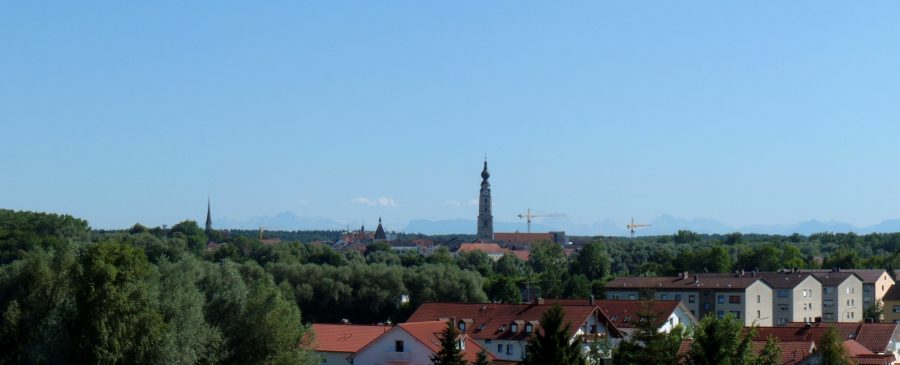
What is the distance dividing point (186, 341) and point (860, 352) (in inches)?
1056

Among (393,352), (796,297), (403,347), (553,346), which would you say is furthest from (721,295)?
(553,346)

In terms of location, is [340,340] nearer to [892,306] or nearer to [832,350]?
[832,350]

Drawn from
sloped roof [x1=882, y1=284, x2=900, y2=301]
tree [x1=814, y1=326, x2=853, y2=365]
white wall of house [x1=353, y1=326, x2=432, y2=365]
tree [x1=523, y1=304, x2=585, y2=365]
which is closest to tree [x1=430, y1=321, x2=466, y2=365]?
tree [x1=523, y1=304, x2=585, y2=365]

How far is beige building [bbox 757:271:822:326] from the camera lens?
90812mm

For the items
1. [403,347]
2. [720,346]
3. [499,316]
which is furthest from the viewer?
[499,316]

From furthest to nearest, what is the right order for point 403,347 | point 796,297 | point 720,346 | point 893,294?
point 893,294 → point 796,297 → point 403,347 → point 720,346

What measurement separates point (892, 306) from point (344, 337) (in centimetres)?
5099

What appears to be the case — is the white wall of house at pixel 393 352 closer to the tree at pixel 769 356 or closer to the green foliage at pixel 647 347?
the green foliage at pixel 647 347

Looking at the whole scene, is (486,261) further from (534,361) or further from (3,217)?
(534,361)

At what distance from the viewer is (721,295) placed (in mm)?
88500

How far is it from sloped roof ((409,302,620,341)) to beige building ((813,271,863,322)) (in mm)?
36564

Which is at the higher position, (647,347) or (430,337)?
(647,347)

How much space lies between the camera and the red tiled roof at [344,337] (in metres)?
58.5

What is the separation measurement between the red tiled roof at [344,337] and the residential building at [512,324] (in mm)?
3928
